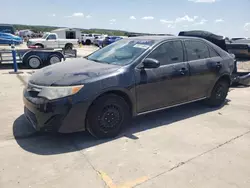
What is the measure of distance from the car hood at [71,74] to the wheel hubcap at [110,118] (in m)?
0.56

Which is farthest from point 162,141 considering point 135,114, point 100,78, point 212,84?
point 212,84

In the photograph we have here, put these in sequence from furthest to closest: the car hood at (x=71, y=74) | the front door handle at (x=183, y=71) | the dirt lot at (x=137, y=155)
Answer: the front door handle at (x=183, y=71)
the car hood at (x=71, y=74)
the dirt lot at (x=137, y=155)

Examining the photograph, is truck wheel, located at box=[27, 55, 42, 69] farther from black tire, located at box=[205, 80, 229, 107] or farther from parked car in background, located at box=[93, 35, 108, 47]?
parked car in background, located at box=[93, 35, 108, 47]

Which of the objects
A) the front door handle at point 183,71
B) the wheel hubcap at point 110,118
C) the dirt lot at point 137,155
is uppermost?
the front door handle at point 183,71

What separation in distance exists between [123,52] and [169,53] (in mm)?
851

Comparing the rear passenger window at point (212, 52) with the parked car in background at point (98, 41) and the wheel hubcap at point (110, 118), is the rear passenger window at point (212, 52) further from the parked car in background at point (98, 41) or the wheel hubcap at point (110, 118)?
the parked car in background at point (98, 41)

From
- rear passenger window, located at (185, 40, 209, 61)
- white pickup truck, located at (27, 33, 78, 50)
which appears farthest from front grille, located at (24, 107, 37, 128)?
white pickup truck, located at (27, 33, 78, 50)

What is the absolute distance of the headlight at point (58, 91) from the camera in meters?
3.06

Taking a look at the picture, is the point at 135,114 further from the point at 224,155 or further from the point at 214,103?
the point at 214,103

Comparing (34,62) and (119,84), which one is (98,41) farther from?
(119,84)

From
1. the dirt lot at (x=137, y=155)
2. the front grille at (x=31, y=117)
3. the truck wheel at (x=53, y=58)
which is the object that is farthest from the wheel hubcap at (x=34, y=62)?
the front grille at (x=31, y=117)

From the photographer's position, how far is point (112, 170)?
2779mm

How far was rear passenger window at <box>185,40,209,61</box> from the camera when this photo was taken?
177 inches

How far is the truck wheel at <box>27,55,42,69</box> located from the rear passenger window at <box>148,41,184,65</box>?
8054 millimetres
